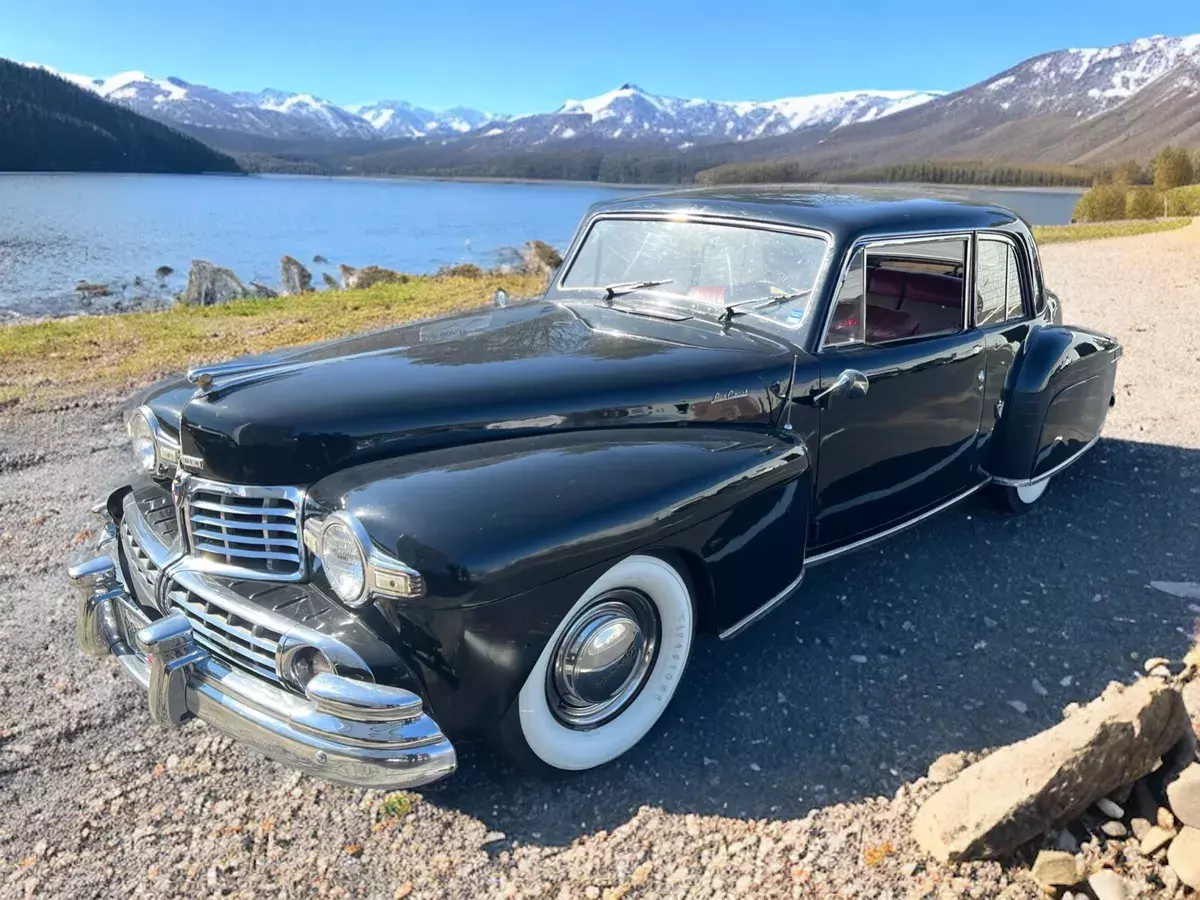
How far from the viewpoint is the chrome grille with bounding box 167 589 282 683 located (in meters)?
2.51

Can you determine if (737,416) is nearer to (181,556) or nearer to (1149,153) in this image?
(181,556)

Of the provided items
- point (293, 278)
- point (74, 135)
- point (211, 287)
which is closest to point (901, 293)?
point (211, 287)

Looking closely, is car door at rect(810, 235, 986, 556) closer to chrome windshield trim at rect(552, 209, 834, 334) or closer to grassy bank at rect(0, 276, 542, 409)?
chrome windshield trim at rect(552, 209, 834, 334)

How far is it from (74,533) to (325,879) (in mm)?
3223

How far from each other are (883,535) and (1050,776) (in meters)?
1.74

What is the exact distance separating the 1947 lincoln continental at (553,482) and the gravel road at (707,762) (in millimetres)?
283

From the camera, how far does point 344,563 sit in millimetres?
2473

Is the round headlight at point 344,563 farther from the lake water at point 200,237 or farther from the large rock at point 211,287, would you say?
the large rock at point 211,287

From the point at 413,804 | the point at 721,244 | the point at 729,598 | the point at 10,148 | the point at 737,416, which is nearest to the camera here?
the point at 413,804

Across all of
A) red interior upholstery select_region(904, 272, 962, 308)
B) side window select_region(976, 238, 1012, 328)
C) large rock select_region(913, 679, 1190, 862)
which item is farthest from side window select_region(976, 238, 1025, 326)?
large rock select_region(913, 679, 1190, 862)

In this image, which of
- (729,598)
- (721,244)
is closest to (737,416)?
(729,598)

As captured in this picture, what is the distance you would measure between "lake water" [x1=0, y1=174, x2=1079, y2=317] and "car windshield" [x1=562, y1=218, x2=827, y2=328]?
3.70 m

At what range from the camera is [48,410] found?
284 inches

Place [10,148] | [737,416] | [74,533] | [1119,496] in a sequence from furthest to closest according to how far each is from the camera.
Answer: [10,148], [1119,496], [74,533], [737,416]
